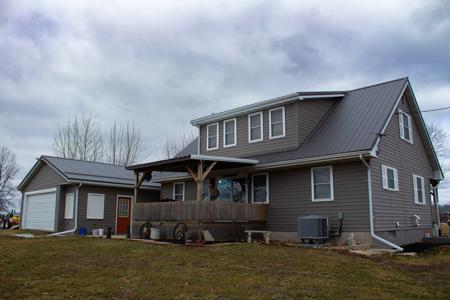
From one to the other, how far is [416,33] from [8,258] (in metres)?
13.7

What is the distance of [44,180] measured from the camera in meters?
25.0

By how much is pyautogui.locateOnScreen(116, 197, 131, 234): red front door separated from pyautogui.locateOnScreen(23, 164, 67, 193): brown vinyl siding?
322 centimetres

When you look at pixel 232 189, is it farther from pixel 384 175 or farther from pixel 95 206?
pixel 95 206

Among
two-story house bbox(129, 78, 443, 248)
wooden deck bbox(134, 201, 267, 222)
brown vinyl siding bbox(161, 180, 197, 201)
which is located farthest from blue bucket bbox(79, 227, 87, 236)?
wooden deck bbox(134, 201, 267, 222)

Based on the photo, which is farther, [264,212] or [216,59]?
[216,59]

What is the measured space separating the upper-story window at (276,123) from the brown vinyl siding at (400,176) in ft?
12.4

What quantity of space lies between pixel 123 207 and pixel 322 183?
12.9m

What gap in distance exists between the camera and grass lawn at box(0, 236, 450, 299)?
6926mm

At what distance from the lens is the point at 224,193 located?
59.6 ft

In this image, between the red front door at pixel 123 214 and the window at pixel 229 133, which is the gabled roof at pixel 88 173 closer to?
Answer: the red front door at pixel 123 214

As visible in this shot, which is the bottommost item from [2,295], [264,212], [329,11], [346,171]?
[2,295]

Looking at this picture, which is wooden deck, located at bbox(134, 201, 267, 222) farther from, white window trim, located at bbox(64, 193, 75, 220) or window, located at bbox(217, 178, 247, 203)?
white window trim, located at bbox(64, 193, 75, 220)

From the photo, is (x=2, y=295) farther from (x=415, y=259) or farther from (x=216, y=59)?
(x=216, y=59)

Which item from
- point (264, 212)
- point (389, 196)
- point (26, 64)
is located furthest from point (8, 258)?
point (389, 196)
